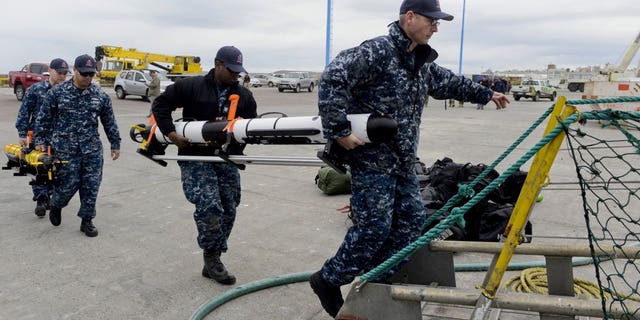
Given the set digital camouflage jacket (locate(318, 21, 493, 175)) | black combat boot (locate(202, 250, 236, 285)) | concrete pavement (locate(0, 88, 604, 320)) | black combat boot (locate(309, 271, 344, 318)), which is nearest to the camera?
digital camouflage jacket (locate(318, 21, 493, 175))

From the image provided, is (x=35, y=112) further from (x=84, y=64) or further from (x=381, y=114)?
(x=381, y=114)

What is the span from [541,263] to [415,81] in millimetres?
2132

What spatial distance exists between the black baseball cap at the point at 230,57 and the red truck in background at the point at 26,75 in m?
24.3

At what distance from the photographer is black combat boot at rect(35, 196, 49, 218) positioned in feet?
19.4

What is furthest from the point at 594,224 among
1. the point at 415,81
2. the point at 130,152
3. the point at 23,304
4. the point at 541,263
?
the point at 130,152

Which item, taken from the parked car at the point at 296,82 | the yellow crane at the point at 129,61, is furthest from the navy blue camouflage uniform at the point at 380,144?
the parked car at the point at 296,82

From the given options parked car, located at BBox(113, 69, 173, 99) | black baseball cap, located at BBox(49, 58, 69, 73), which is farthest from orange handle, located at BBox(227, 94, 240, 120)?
parked car, located at BBox(113, 69, 173, 99)

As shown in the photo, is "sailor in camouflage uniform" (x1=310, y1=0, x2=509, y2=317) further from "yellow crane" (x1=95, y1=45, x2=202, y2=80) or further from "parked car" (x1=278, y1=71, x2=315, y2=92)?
"parked car" (x1=278, y1=71, x2=315, y2=92)

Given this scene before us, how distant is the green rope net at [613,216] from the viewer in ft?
8.43

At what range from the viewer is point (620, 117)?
244cm

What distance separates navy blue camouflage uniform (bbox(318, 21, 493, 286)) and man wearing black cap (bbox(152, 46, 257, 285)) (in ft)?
3.91

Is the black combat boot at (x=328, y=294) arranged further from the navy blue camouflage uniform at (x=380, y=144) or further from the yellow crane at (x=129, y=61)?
the yellow crane at (x=129, y=61)

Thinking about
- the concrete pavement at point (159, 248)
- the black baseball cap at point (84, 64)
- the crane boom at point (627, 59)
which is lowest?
the concrete pavement at point (159, 248)

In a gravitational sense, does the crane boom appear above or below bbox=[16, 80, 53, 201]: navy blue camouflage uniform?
above
